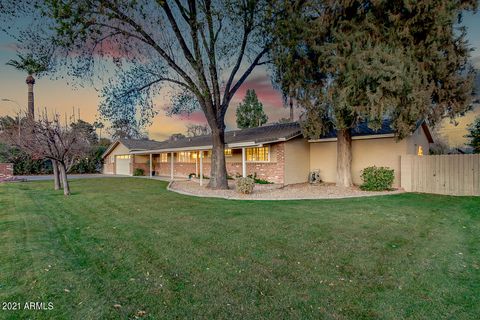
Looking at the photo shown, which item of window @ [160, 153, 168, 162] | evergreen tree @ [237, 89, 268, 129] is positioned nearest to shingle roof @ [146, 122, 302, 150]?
window @ [160, 153, 168, 162]

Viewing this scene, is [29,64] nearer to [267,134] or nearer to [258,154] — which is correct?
[258,154]

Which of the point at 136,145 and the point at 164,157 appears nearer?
the point at 164,157

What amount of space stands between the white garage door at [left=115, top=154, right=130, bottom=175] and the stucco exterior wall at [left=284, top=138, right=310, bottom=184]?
66.6 feet

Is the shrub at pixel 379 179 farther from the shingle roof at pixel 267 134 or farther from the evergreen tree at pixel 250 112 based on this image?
the evergreen tree at pixel 250 112

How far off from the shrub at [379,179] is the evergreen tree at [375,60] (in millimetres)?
1861

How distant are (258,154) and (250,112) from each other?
2609cm

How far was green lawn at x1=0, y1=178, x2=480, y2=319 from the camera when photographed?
306 centimetres

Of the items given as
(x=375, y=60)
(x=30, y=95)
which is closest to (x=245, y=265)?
(x=375, y=60)

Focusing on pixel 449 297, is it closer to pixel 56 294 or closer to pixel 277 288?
pixel 277 288

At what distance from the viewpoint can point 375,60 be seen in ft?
34.0

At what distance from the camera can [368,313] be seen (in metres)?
2.94

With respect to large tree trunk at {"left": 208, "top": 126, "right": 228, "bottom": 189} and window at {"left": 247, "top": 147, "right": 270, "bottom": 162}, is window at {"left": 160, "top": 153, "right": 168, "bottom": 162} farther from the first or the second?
large tree trunk at {"left": 208, "top": 126, "right": 228, "bottom": 189}

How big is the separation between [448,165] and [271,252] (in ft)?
36.4

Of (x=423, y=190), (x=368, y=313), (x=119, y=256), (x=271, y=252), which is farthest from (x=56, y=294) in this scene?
(x=423, y=190)
